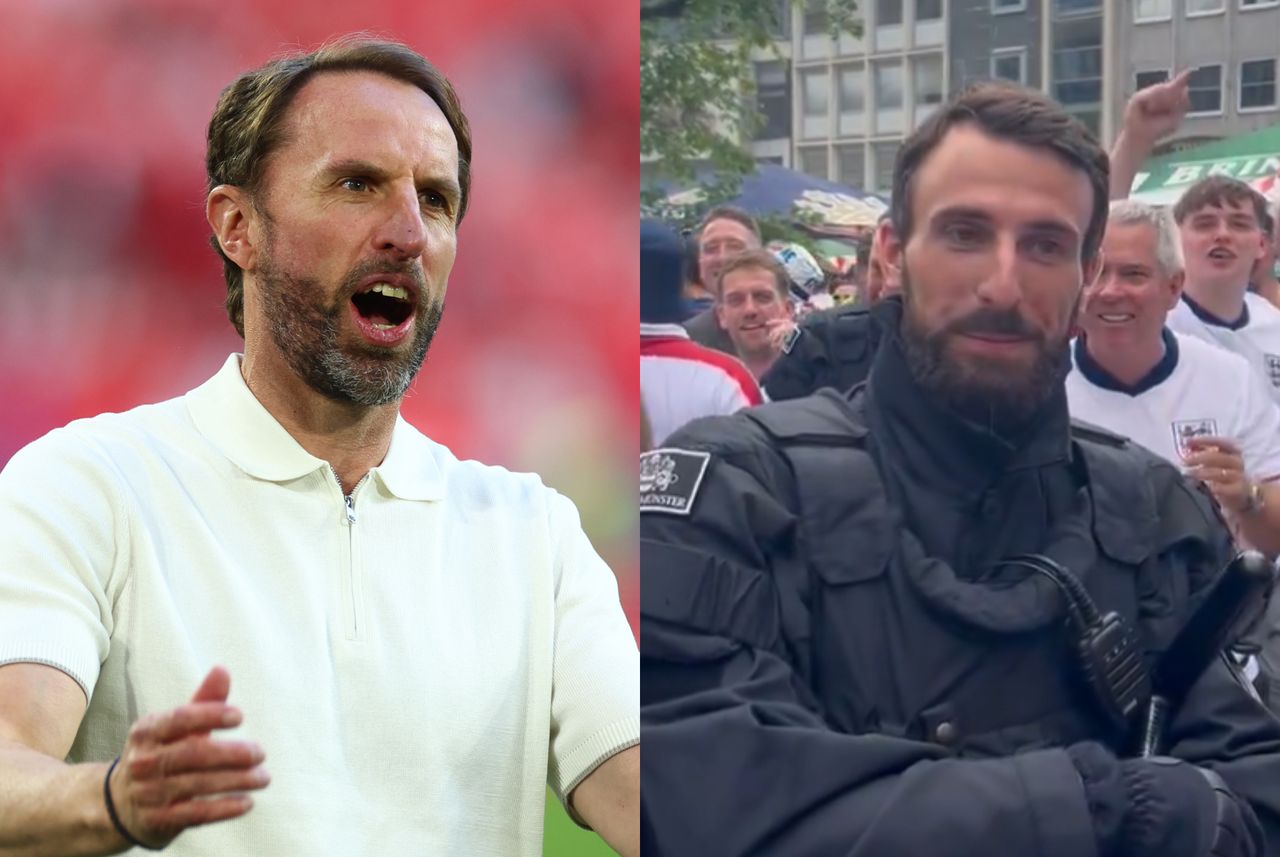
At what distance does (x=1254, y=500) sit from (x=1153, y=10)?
26.7 inches

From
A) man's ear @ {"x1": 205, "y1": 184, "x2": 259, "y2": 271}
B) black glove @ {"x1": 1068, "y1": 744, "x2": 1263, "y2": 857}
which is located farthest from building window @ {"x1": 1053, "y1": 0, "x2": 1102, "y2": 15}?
man's ear @ {"x1": 205, "y1": 184, "x2": 259, "y2": 271}

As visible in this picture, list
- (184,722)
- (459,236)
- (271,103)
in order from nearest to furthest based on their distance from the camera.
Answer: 1. (184,722)
2. (271,103)
3. (459,236)

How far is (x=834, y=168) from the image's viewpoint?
2.07m

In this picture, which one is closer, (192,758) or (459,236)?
(192,758)

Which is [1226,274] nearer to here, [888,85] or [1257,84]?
[1257,84]

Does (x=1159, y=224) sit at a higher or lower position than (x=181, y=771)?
higher

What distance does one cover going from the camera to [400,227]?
6.98ft

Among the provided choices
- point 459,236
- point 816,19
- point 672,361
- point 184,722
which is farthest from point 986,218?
point 184,722

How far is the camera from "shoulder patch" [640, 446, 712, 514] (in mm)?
2062

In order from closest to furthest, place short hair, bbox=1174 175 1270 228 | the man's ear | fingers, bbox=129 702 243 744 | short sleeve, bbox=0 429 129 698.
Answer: fingers, bbox=129 702 243 744 → short sleeve, bbox=0 429 129 698 → short hair, bbox=1174 175 1270 228 → the man's ear

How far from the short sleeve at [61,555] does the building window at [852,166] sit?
110 centimetres

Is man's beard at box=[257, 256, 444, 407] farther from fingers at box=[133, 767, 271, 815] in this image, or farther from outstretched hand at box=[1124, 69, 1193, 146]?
outstretched hand at box=[1124, 69, 1193, 146]

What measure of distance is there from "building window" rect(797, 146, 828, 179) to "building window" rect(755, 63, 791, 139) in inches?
1.5

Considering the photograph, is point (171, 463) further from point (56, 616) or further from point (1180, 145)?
point (1180, 145)
